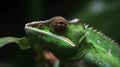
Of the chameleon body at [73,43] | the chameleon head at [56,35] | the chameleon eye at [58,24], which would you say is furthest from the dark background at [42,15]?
the chameleon eye at [58,24]

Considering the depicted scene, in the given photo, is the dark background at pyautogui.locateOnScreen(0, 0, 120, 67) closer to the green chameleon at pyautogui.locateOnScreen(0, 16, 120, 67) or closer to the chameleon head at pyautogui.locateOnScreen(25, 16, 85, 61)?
the green chameleon at pyautogui.locateOnScreen(0, 16, 120, 67)

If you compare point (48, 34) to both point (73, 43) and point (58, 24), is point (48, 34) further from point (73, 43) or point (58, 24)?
point (73, 43)

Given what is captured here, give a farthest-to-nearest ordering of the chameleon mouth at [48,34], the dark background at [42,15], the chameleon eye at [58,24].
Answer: the dark background at [42,15] < the chameleon eye at [58,24] < the chameleon mouth at [48,34]

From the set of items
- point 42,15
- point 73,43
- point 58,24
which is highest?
point 58,24

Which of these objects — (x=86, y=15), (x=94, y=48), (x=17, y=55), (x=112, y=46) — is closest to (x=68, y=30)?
(x=94, y=48)

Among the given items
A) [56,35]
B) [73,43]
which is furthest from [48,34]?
[73,43]

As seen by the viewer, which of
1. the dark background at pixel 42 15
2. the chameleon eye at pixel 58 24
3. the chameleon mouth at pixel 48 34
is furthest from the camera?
the dark background at pixel 42 15

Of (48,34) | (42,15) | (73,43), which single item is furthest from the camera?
(42,15)

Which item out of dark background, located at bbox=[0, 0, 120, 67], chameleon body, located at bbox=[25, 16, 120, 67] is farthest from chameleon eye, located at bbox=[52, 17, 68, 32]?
dark background, located at bbox=[0, 0, 120, 67]

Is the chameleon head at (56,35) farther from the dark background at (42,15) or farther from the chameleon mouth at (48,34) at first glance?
the dark background at (42,15)
